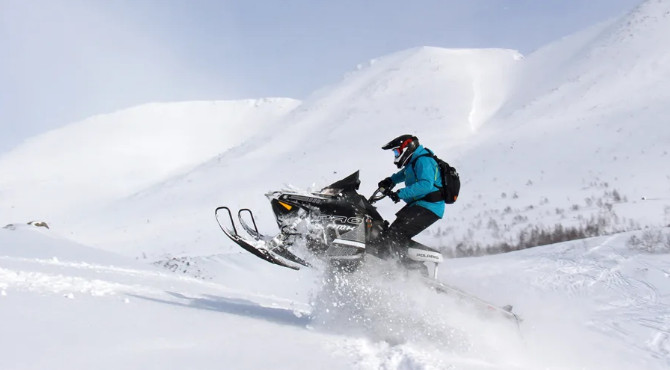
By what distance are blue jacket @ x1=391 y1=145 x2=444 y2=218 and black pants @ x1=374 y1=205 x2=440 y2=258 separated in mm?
75

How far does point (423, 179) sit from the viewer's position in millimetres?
5289

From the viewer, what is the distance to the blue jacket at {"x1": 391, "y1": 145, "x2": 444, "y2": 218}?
5.29m

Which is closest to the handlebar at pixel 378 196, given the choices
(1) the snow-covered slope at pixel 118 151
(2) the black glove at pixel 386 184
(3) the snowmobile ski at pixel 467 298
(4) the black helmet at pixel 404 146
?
(2) the black glove at pixel 386 184

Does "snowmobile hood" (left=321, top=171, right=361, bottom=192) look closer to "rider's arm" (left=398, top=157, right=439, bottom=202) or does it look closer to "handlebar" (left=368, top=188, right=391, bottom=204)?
"handlebar" (left=368, top=188, right=391, bottom=204)

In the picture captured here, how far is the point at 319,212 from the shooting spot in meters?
5.07

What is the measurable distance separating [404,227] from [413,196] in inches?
14.7

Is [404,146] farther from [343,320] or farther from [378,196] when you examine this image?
[343,320]

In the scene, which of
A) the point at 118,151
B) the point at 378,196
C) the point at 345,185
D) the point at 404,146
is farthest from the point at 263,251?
the point at 118,151

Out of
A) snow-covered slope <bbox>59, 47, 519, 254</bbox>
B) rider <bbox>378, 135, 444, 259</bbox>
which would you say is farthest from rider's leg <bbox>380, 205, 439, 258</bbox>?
snow-covered slope <bbox>59, 47, 519, 254</bbox>

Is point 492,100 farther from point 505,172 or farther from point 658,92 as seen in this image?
point 505,172

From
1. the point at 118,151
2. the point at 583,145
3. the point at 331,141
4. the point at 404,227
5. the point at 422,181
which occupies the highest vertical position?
the point at 118,151

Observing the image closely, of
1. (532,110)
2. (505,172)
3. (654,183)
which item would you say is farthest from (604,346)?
(532,110)

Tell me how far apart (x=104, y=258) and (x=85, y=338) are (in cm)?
592

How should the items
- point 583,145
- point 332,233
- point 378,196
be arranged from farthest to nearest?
point 583,145, point 378,196, point 332,233
